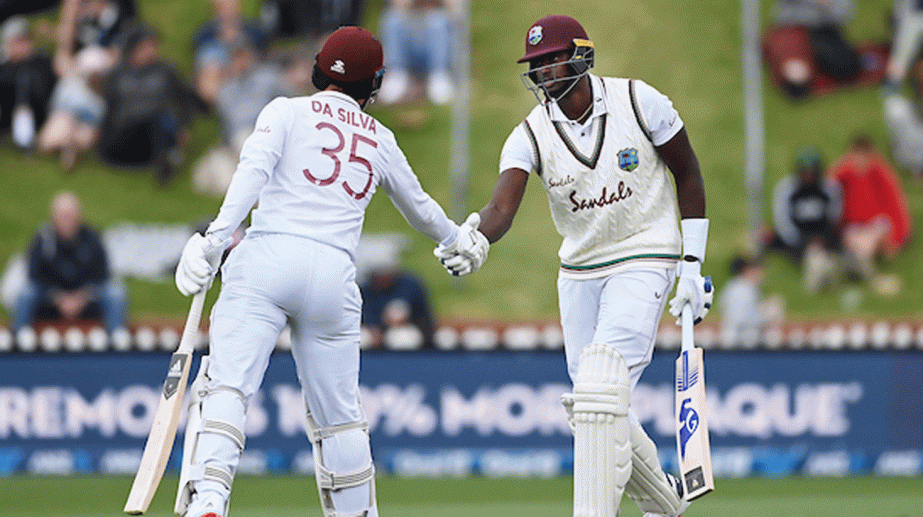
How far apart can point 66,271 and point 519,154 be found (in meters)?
6.42

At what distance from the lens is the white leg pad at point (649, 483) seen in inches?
211

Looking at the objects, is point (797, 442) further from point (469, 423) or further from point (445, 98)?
point (445, 98)

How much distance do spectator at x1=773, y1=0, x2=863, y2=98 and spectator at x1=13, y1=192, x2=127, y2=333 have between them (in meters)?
7.47

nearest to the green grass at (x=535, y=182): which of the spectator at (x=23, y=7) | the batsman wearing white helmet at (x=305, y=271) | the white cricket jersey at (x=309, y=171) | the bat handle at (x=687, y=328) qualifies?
the spectator at (x=23, y=7)

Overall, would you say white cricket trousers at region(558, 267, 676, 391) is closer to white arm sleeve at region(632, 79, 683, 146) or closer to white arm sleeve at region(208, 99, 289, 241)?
white arm sleeve at region(632, 79, 683, 146)

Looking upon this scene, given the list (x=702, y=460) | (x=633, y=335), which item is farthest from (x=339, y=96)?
(x=702, y=460)

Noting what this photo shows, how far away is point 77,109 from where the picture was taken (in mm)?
12516

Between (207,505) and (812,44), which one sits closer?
(207,505)

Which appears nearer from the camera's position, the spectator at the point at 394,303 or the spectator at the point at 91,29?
the spectator at the point at 394,303

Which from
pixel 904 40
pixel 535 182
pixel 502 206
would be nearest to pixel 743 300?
pixel 535 182

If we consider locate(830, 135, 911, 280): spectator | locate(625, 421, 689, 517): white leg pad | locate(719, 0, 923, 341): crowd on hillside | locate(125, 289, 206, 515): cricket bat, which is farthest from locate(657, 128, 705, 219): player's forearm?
locate(830, 135, 911, 280): spectator

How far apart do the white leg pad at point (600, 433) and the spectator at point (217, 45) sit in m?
8.38

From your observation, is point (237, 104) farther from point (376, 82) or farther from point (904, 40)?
point (376, 82)

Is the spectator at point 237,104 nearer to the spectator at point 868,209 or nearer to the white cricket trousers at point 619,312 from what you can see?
the spectator at point 868,209
